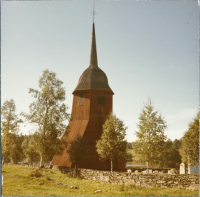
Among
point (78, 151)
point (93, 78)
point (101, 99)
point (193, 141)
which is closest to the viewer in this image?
point (193, 141)

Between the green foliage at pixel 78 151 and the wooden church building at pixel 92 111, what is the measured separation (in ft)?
5.95

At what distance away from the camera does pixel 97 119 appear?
1023 inches

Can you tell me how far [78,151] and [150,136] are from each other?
828 centimetres

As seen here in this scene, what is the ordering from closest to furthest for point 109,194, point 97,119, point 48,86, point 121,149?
1. point 109,194
2. point 121,149
3. point 48,86
4. point 97,119

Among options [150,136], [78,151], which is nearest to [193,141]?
[150,136]

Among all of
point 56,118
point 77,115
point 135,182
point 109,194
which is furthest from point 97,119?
point 109,194

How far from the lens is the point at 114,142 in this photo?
2002cm

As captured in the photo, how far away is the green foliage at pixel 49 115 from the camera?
20.2 metres

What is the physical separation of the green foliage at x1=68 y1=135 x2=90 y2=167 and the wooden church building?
1.81m

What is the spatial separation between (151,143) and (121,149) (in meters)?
3.69

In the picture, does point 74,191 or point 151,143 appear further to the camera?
point 151,143

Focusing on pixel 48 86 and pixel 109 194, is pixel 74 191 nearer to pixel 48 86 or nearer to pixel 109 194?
pixel 109 194

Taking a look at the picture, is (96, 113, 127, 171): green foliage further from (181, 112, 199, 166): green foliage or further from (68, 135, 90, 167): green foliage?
(181, 112, 199, 166): green foliage

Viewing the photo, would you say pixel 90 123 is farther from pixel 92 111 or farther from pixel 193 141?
pixel 193 141
